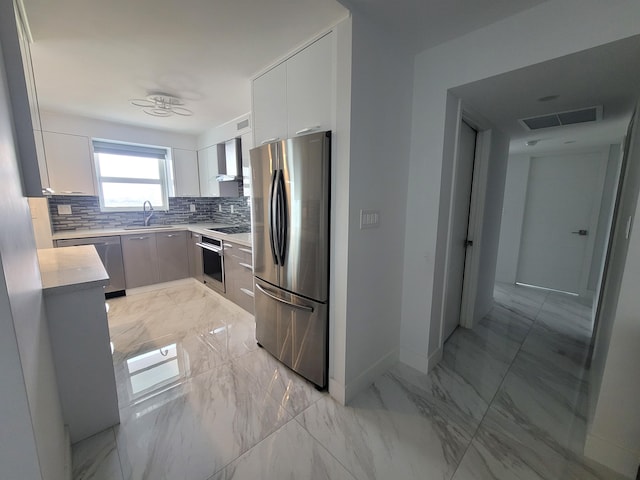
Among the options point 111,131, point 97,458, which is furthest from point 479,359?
point 111,131

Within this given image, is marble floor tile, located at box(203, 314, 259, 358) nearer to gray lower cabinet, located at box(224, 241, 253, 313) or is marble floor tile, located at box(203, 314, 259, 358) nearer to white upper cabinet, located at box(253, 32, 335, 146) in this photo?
gray lower cabinet, located at box(224, 241, 253, 313)

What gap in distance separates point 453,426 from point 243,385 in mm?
1443

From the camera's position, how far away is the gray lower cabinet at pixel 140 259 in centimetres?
363

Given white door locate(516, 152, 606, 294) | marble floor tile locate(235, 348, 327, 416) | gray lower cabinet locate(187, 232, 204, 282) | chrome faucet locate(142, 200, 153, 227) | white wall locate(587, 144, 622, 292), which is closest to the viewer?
marble floor tile locate(235, 348, 327, 416)

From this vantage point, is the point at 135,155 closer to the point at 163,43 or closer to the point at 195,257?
the point at 195,257

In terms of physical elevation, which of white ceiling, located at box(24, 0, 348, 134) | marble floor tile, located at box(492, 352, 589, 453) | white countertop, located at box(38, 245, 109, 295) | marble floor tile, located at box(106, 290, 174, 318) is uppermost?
white ceiling, located at box(24, 0, 348, 134)

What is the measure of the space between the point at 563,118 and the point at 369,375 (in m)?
2.84

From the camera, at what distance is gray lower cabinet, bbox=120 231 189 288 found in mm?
3660

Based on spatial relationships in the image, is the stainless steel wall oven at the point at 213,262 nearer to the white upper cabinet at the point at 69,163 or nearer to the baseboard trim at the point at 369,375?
the white upper cabinet at the point at 69,163

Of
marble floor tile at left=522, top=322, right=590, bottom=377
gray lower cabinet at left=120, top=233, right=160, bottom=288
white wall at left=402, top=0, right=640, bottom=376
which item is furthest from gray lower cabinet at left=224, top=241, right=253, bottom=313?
marble floor tile at left=522, top=322, right=590, bottom=377

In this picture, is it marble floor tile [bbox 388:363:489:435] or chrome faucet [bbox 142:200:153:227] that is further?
chrome faucet [bbox 142:200:153:227]

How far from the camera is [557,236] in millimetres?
4098

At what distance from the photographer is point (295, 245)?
6.25ft

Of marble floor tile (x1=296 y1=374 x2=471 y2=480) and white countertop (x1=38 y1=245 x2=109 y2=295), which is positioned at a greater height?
white countertop (x1=38 y1=245 x2=109 y2=295)
